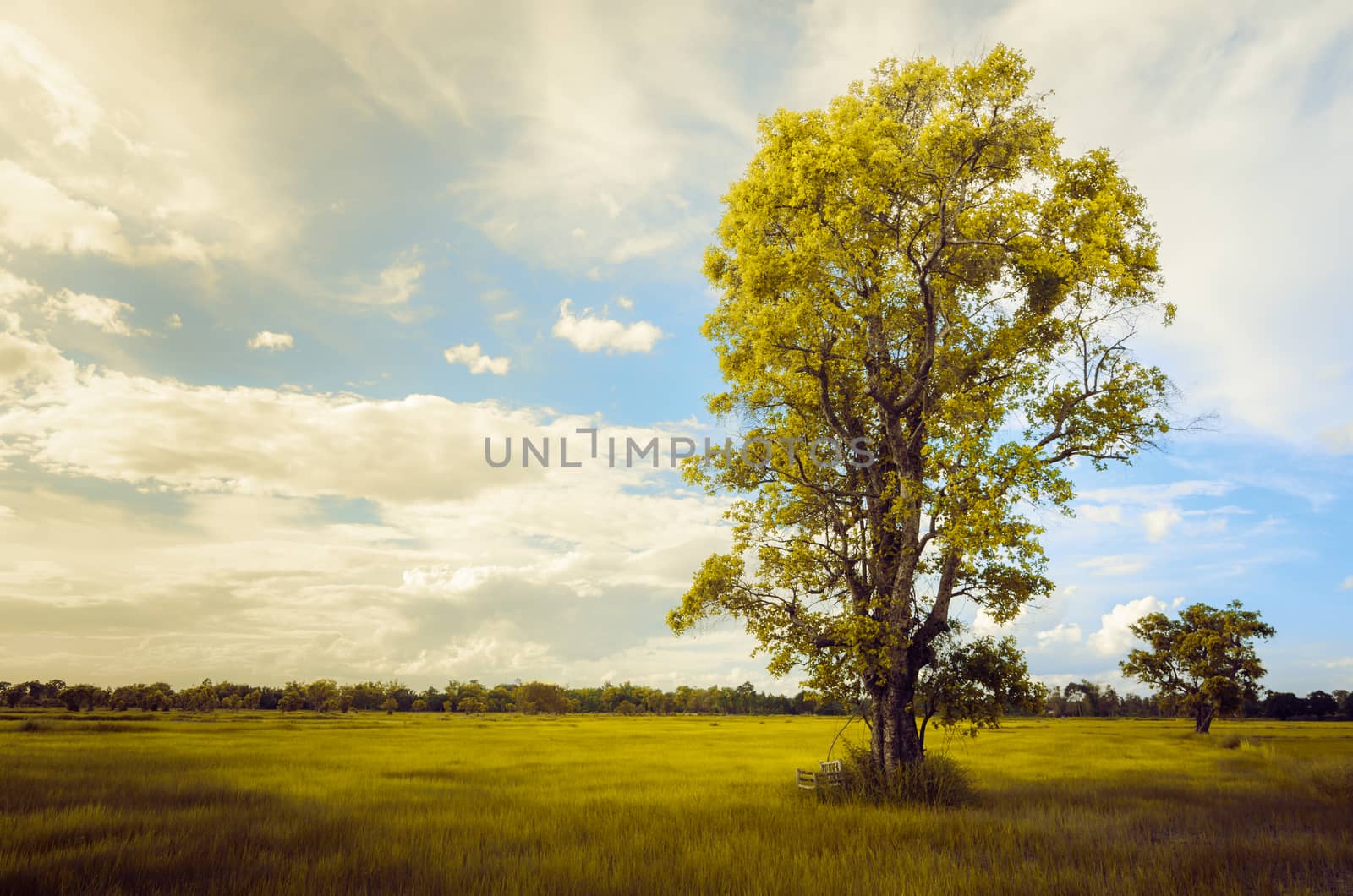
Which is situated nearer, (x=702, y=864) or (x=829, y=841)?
(x=702, y=864)

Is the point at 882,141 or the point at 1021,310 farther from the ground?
the point at 882,141

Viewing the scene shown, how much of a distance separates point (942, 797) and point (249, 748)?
29.9m

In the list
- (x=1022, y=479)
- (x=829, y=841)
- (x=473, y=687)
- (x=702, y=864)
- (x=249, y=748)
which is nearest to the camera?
(x=702, y=864)

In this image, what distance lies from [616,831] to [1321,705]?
165 meters

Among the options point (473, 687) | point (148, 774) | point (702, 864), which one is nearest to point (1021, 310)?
point (702, 864)

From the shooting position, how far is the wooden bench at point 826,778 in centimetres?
1748

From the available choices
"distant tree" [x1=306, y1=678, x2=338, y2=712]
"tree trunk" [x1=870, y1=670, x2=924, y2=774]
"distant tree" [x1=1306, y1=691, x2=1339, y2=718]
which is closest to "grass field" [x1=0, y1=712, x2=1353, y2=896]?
"tree trunk" [x1=870, y1=670, x2=924, y2=774]

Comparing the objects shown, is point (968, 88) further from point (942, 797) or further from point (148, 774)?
point (148, 774)

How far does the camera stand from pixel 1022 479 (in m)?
15.3

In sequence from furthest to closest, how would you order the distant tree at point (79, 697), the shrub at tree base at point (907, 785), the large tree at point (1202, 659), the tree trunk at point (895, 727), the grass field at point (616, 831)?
the distant tree at point (79, 697), the large tree at point (1202, 659), the tree trunk at point (895, 727), the shrub at tree base at point (907, 785), the grass field at point (616, 831)

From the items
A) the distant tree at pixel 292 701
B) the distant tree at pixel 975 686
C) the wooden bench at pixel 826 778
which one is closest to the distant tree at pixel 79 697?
the distant tree at pixel 292 701

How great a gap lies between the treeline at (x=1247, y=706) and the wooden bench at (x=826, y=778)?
108 metres

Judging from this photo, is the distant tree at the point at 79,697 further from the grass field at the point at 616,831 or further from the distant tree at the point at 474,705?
the grass field at the point at 616,831

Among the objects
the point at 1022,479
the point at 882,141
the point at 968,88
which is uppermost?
the point at 968,88
